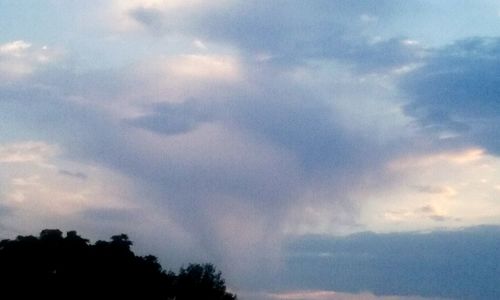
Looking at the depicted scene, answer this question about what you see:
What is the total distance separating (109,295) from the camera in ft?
227

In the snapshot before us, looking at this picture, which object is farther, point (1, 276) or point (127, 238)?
point (127, 238)

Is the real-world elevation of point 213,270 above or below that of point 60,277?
above

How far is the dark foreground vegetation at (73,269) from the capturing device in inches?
2648

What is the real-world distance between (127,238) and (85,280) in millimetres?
6407

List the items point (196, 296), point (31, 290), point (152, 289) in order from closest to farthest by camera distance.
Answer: point (31, 290)
point (152, 289)
point (196, 296)

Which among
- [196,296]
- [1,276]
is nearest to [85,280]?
[1,276]

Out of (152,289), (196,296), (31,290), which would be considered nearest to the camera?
(31,290)

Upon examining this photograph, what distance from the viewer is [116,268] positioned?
232 feet

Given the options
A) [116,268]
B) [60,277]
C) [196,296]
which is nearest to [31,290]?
[60,277]

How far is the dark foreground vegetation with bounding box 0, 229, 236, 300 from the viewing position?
221 feet

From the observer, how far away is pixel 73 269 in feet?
227

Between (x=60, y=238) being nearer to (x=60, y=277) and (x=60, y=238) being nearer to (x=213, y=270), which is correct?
(x=60, y=277)

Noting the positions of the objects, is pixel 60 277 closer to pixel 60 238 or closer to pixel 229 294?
pixel 60 238

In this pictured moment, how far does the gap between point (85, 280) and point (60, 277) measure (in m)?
1.98
